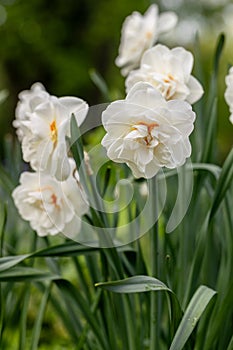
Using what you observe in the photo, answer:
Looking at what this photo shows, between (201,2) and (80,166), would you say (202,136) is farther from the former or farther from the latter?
(201,2)

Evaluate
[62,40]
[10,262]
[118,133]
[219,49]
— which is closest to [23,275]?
[10,262]

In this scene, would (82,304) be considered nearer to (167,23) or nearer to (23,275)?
(23,275)

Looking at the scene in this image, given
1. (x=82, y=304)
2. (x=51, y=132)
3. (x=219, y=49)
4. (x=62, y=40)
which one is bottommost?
(x=82, y=304)

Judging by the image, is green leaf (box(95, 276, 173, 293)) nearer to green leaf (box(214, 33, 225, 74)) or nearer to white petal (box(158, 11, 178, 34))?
green leaf (box(214, 33, 225, 74))

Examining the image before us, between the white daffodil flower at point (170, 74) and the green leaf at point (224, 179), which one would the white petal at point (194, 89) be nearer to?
the white daffodil flower at point (170, 74)

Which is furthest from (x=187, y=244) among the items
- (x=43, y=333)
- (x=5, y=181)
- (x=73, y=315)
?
(x=43, y=333)

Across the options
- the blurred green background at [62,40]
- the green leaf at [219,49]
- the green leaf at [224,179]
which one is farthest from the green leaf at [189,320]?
the blurred green background at [62,40]
